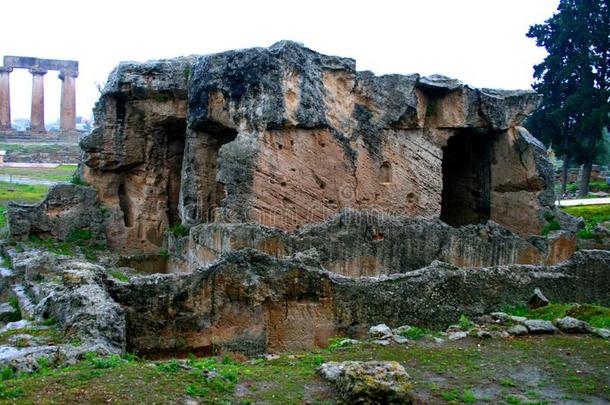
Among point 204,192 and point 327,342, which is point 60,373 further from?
point 204,192

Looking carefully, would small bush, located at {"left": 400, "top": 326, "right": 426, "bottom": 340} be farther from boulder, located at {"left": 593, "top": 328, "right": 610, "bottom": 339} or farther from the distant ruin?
the distant ruin

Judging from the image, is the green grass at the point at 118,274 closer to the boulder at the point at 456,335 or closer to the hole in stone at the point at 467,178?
the boulder at the point at 456,335

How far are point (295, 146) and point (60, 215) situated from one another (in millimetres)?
6286

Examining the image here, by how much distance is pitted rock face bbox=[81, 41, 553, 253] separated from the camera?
57.0 feet

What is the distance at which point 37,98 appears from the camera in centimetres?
5066

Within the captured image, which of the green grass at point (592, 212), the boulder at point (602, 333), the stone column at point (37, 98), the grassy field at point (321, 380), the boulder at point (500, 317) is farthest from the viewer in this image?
the stone column at point (37, 98)

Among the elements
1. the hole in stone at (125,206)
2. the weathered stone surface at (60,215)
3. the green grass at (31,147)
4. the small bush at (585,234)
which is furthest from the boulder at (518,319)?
the green grass at (31,147)

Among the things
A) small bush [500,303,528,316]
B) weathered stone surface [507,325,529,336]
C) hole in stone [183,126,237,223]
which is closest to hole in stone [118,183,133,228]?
hole in stone [183,126,237,223]

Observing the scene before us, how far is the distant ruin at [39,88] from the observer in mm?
50469

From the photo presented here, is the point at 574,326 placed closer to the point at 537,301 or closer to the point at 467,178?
the point at 537,301

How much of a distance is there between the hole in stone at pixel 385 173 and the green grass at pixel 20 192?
43.5ft

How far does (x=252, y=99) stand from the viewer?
1741 centimetres

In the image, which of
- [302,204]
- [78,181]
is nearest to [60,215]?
[78,181]

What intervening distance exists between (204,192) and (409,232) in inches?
245
